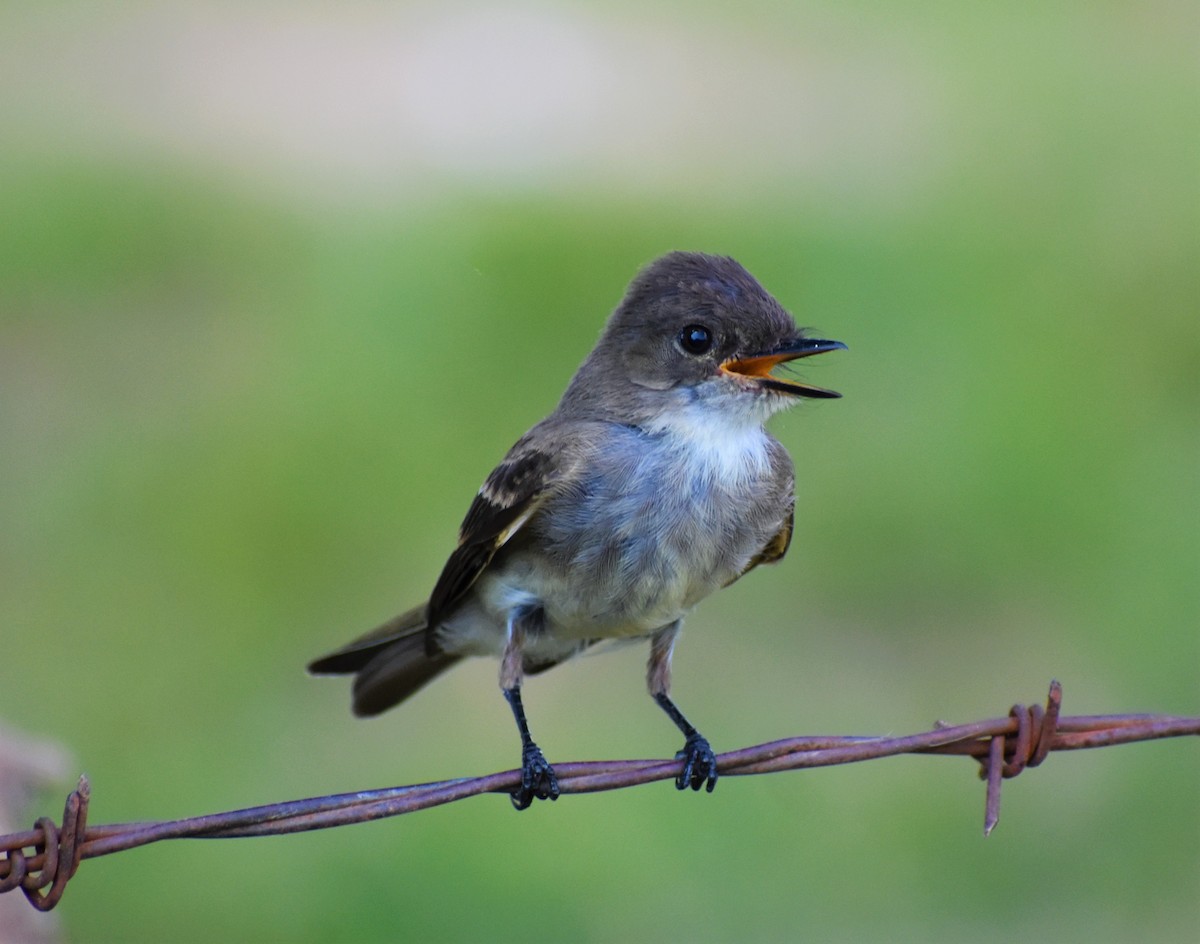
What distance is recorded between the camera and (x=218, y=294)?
10164 millimetres

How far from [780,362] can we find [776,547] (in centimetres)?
60

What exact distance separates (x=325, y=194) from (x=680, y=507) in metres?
7.78

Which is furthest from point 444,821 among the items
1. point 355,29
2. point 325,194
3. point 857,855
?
point 355,29

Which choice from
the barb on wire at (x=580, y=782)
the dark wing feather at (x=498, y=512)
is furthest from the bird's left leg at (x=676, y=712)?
the barb on wire at (x=580, y=782)

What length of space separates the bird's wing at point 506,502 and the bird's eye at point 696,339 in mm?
401

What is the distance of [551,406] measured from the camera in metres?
8.52

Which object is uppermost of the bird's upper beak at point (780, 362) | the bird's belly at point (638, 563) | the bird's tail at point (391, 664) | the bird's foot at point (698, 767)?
the bird's upper beak at point (780, 362)

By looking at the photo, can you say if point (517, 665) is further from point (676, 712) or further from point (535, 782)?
point (535, 782)

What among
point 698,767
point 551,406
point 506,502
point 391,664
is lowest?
point 698,767

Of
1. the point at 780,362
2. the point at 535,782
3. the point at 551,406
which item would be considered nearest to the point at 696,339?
the point at 780,362

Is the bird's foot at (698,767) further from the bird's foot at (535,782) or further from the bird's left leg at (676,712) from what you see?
the bird's foot at (535,782)

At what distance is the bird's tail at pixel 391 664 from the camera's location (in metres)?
4.76

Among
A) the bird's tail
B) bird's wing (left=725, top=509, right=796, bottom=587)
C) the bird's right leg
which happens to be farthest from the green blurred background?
the bird's tail

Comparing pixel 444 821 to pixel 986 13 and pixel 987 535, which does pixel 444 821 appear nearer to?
pixel 987 535
